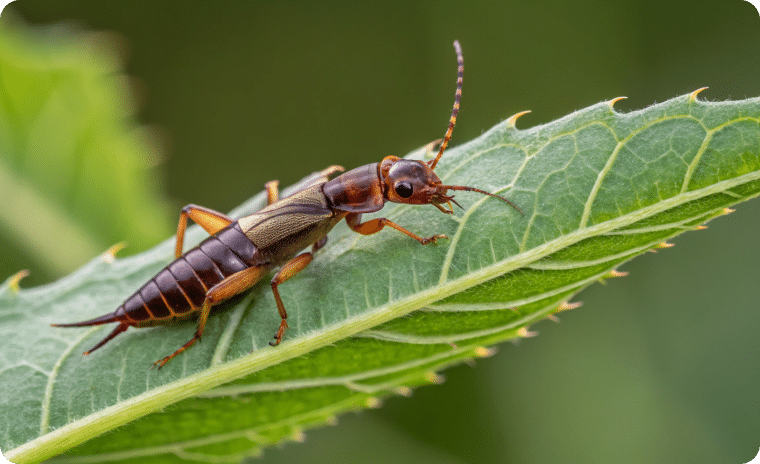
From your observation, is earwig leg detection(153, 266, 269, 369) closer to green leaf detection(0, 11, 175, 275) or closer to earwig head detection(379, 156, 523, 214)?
earwig head detection(379, 156, 523, 214)

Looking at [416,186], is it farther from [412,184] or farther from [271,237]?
[271,237]

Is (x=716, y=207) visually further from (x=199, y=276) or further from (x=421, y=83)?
(x=421, y=83)

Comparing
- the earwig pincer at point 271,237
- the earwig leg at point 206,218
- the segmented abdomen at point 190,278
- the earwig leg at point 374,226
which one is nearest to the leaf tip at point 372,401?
the earwig pincer at point 271,237

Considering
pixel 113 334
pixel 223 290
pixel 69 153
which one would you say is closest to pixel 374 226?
pixel 223 290

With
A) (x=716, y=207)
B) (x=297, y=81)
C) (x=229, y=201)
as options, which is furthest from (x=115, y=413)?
(x=297, y=81)

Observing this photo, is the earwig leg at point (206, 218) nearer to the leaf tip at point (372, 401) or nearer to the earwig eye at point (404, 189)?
the earwig eye at point (404, 189)

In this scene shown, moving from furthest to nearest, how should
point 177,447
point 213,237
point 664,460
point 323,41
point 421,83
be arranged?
point 323,41, point 421,83, point 664,460, point 213,237, point 177,447

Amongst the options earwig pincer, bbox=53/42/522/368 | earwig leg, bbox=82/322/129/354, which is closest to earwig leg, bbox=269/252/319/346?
earwig pincer, bbox=53/42/522/368
